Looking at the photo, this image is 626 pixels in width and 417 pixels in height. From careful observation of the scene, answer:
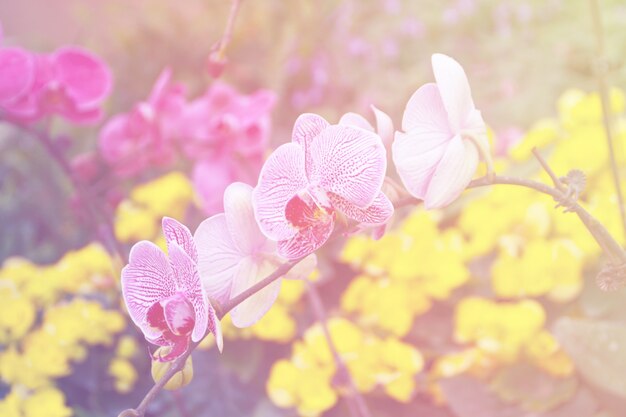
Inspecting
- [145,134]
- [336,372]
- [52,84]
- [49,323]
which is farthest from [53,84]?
[336,372]

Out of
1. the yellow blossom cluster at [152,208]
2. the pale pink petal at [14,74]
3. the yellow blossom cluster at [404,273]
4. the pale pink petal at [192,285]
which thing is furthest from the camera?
the yellow blossom cluster at [152,208]

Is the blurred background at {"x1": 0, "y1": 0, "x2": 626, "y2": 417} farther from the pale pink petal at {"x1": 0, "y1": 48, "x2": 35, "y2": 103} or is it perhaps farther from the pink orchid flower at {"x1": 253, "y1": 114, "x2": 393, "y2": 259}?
the pink orchid flower at {"x1": 253, "y1": 114, "x2": 393, "y2": 259}

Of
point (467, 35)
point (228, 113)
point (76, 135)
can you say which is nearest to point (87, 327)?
point (228, 113)

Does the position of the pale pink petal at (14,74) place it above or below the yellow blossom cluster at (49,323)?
above

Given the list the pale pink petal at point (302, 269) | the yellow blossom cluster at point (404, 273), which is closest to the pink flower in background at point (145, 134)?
the yellow blossom cluster at point (404, 273)

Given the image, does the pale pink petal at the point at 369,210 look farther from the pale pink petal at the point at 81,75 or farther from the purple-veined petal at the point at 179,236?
the pale pink petal at the point at 81,75

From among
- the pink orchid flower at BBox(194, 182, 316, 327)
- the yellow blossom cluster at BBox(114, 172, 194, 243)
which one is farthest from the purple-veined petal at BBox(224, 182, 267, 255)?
the yellow blossom cluster at BBox(114, 172, 194, 243)

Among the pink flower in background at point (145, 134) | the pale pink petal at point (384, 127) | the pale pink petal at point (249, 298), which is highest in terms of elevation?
the pink flower in background at point (145, 134)
